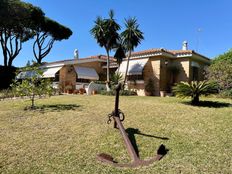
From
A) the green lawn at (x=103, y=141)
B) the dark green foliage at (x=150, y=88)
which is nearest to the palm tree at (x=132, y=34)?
the dark green foliage at (x=150, y=88)

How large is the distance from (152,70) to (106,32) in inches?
295

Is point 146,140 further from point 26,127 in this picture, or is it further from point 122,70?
point 122,70

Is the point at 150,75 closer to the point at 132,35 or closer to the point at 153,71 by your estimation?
the point at 153,71

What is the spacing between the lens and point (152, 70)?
91.6 feet

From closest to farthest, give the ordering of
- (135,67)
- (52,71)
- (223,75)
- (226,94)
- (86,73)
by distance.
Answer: (226,94), (223,75), (135,67), (86,73), (52,71)

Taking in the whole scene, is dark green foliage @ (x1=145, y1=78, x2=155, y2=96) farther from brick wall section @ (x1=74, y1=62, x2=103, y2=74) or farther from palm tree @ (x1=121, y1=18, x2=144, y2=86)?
brick wall section @ (x1=74, y1=62, x2=103, y2=74)

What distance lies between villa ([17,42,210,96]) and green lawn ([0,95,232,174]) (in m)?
15.8

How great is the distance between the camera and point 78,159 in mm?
6652

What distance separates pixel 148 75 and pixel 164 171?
23.1 m

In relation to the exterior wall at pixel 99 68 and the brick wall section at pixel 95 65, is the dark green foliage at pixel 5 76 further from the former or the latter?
the exterior wall at pixel 99 68

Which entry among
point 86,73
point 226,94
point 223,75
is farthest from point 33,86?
point 86,73

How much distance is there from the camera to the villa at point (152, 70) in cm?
2734

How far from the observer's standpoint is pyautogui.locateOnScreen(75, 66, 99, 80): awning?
102 feet

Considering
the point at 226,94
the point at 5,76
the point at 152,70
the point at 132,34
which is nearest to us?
the point at 226,94
